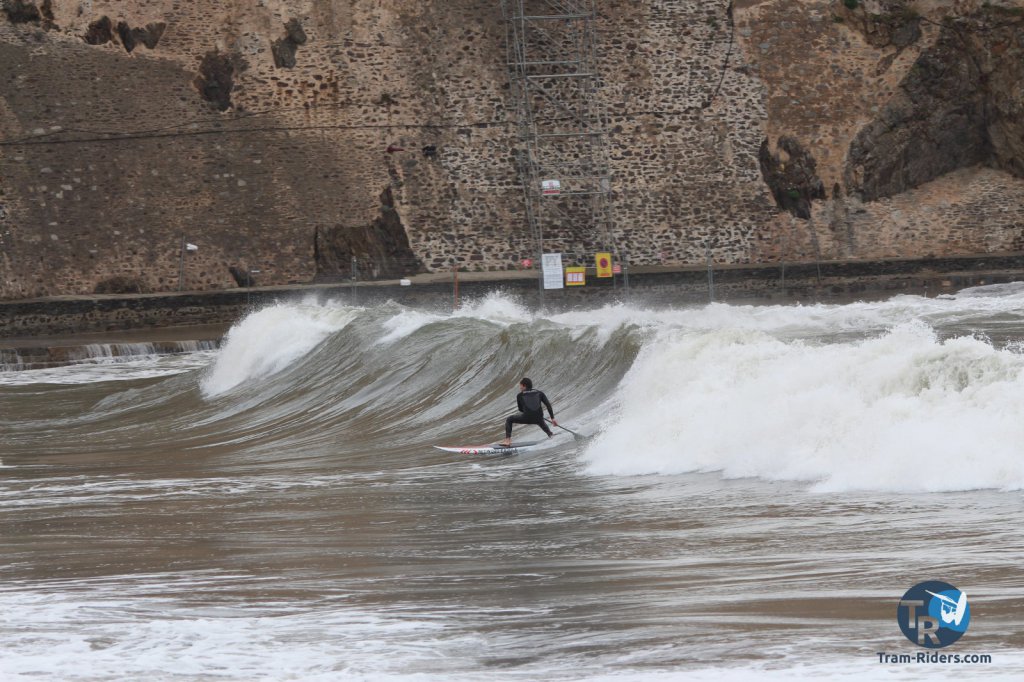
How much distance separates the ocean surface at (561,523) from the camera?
5.89 m

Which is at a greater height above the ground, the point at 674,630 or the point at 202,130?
the point at 202,130

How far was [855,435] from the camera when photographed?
9.73 m

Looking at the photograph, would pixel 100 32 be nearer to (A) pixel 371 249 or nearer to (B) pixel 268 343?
(A) pixel 371 249

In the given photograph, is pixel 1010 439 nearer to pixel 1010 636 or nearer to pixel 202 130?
pixel 1010 636

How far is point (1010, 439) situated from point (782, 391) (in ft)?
8.40

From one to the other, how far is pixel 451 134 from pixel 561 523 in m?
22.9

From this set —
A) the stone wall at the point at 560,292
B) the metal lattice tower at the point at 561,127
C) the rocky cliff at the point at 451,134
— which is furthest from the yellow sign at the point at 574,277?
the rocky cliff at the point at 451,134

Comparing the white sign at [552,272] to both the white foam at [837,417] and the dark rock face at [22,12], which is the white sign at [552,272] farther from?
the white foam at [837,417]

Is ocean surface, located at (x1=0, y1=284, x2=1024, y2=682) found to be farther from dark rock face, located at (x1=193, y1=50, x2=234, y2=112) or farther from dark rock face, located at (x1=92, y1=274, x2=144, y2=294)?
dark rock face, located at (x1=193, y1=50, x2=234, y2=112)

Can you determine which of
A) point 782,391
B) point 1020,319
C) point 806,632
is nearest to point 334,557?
point 806,632

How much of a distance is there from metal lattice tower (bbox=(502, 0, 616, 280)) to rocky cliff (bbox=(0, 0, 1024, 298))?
0.84 ft

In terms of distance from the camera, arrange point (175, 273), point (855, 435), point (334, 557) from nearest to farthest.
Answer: point (334, 557), point (855, 435), point (175, 273)

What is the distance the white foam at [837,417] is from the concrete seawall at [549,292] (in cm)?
1596

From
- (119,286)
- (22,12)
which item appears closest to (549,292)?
(119,286)
